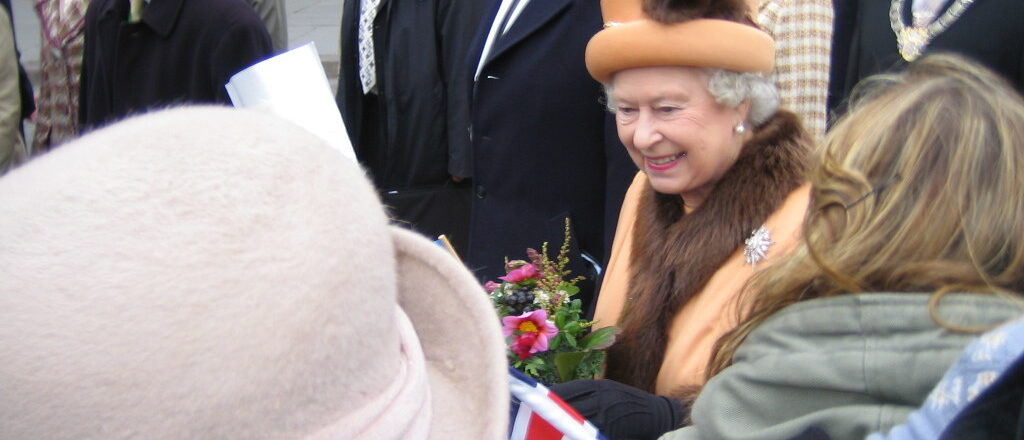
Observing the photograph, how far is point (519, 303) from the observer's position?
74.4 inches

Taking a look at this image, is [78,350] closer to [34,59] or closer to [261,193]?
[261,193]

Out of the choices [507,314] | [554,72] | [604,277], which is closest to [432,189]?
[554,72]

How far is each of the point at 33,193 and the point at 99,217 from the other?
7cm

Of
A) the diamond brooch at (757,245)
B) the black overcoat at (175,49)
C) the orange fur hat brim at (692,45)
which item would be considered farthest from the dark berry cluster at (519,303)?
the black overcoat at (175,49)

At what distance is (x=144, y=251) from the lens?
707mm

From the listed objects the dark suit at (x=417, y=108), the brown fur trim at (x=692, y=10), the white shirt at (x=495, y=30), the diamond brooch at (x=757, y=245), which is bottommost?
the dark suit at (x=417, y=108)

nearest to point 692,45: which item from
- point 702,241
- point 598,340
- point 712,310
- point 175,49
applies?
point 702,241

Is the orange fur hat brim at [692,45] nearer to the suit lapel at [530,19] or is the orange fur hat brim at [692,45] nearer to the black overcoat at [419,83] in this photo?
Answer: the suit lapel at [530,19]

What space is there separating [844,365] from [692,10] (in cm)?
117

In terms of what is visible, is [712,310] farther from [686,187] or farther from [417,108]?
[417,108]

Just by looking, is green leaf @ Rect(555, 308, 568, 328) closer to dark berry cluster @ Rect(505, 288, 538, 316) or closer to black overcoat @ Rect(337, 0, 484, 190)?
dark berry cluster @ Rect(505, 288, 538, 316)

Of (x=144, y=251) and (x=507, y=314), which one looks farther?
(x=507, y=314)

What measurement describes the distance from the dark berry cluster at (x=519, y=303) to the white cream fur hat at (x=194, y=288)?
3.34ft

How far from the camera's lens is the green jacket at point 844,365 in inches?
41.6
